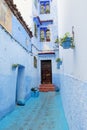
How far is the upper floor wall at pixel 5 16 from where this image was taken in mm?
7578

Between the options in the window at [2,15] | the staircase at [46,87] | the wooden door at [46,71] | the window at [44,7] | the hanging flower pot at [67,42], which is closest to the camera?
the hanging flower pot at [67,42]

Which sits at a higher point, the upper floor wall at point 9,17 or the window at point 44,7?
the window at point 44,7


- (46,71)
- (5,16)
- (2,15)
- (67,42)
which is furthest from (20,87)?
(46,71)

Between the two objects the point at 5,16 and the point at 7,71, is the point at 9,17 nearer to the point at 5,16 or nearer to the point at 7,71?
the point at 5,16

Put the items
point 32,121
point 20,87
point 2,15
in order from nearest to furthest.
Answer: point 32,121, point 2,15, point 20,87

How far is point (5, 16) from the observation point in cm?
806

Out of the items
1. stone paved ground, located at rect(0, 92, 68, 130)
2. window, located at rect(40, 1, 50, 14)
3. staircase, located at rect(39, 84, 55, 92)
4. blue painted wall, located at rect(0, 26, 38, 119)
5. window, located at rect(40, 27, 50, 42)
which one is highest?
window, located at rect(40, 1, 50, 14)

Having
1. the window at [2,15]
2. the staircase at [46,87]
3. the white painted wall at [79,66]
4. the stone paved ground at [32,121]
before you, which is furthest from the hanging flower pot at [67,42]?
the staircase at [46,87]

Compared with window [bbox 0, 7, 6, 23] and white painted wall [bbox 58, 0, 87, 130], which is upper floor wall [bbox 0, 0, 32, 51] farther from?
white painted wall [bbox 58, 0, 87, 130]

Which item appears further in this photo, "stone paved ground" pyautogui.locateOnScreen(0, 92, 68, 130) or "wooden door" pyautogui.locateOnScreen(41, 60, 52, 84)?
"wooden door" pyautogui.locateOnScreen(41, 60, 52, 84)

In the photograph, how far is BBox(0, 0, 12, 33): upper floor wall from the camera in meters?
7.58

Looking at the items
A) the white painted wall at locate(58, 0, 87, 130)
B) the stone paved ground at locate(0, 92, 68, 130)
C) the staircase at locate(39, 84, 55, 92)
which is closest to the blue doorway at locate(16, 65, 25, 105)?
the stone paved ground at locate(0, 92, 68, 130)

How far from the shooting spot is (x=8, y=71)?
26.6ft

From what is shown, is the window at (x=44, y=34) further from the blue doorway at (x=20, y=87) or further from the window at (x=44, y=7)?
the blue doorway at (x=20, y=87)
